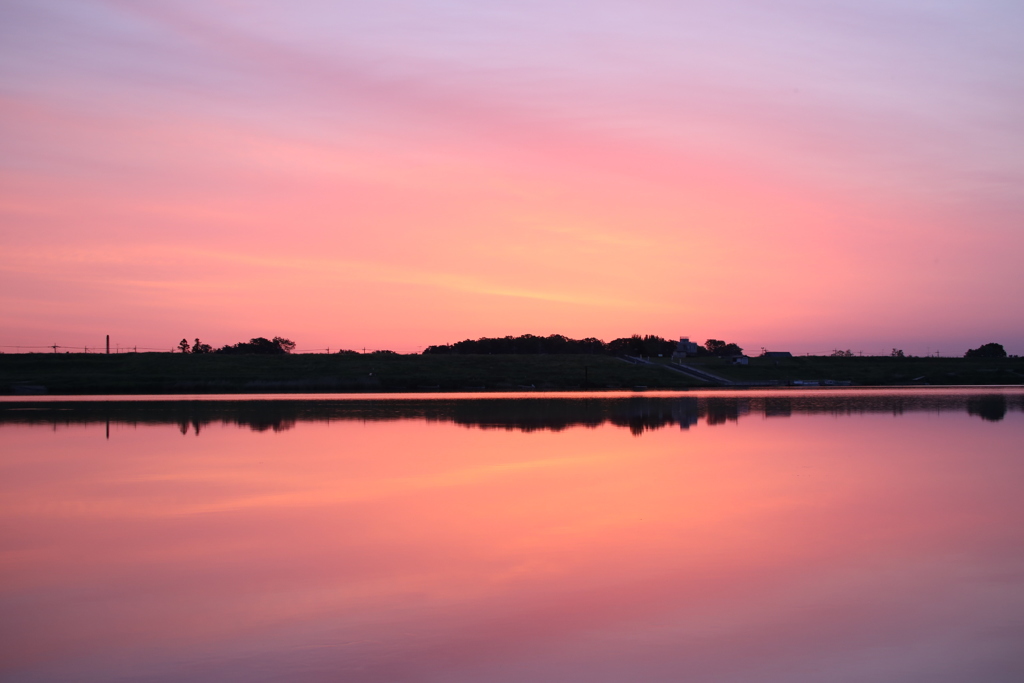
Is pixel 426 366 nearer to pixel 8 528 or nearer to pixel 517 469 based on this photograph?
pixel 517 469

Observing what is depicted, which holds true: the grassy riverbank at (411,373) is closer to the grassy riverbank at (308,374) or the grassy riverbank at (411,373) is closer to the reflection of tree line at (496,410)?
the grassy riverbank at (308,374)

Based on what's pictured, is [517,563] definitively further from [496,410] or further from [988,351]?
[988,351]

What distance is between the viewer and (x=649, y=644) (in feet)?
26.9

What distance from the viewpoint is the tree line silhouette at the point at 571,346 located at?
13525 cm

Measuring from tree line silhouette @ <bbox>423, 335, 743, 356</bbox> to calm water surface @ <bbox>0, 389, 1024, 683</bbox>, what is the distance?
111 metres

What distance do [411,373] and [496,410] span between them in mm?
38543

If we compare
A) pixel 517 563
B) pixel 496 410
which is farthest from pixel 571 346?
pixel 517 563

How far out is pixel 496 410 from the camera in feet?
134

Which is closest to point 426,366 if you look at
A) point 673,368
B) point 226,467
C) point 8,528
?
point 673,368

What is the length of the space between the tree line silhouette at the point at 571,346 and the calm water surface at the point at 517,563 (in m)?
111

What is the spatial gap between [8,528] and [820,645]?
12237mm

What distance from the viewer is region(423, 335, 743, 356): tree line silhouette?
135m

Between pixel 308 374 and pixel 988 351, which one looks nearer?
pixel 308 374

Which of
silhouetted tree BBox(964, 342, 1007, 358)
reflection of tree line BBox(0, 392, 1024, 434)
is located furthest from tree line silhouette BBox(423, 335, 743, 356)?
reflection of tree line BBox(0, 392, 1024, 434)
